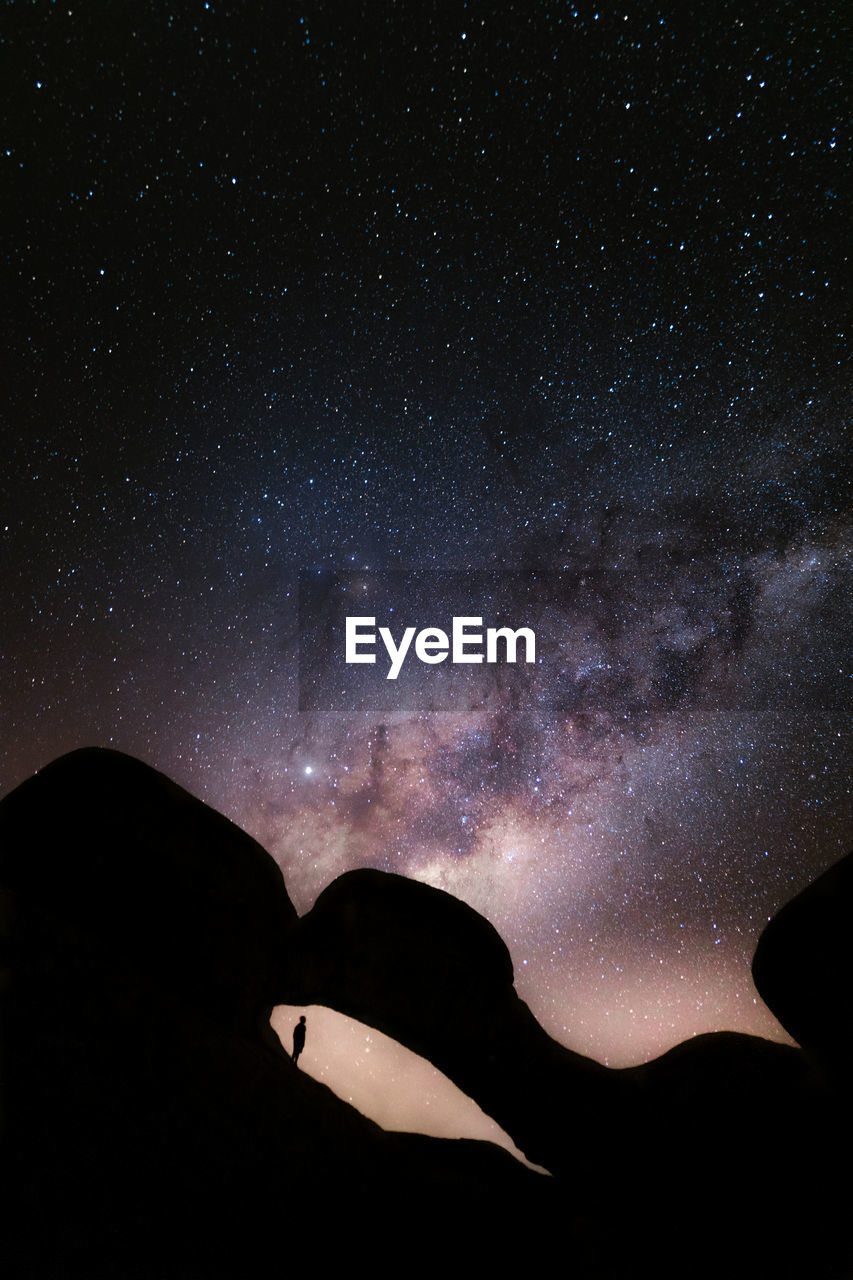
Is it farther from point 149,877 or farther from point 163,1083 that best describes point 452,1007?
point 149,877

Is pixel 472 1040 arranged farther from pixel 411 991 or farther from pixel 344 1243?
pixel 344 1243

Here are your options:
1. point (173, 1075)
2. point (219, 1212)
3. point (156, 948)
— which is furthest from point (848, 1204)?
point (156, 948)

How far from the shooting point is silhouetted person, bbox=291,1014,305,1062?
28.8 ft

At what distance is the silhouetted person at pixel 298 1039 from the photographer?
8791 millimetres

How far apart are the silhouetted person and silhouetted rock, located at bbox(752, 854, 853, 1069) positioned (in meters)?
6.20

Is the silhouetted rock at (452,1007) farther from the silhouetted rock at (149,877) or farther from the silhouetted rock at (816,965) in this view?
the silhouetted rock at (816,965)

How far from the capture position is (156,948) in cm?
780

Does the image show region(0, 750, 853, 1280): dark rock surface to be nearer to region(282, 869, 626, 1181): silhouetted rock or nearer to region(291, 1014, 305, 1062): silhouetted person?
region(282, 869, 626, 1181): silhouetted rock

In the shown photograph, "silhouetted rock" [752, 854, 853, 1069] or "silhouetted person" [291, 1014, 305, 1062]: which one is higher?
"silhouetted rock" [752, 854, 853, 1069]

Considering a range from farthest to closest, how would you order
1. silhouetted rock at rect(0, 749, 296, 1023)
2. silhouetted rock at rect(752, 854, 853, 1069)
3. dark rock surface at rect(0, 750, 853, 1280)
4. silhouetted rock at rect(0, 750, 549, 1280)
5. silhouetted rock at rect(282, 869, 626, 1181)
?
1. silhouetted rock at rect(282, 869, 626, 1181)
2. silhouetted rock at rect(0, 749, 296, 1023)
3. silhouetted rock at rect(752, 854, 853, 1069)
4. dark rock surface at rect(0, 750, 853, 1280)
5. silhouetted rock at rect(0, 750, 549, 1280)

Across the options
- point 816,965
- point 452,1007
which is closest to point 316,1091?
point 452,1007

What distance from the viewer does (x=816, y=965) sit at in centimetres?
766

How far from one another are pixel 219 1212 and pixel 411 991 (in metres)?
3.92

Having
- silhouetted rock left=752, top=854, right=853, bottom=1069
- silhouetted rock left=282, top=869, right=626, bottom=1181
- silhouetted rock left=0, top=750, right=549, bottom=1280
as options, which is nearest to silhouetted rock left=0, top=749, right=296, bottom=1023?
silhouetted rock left=0, top=750, right=549, bottom=1280
